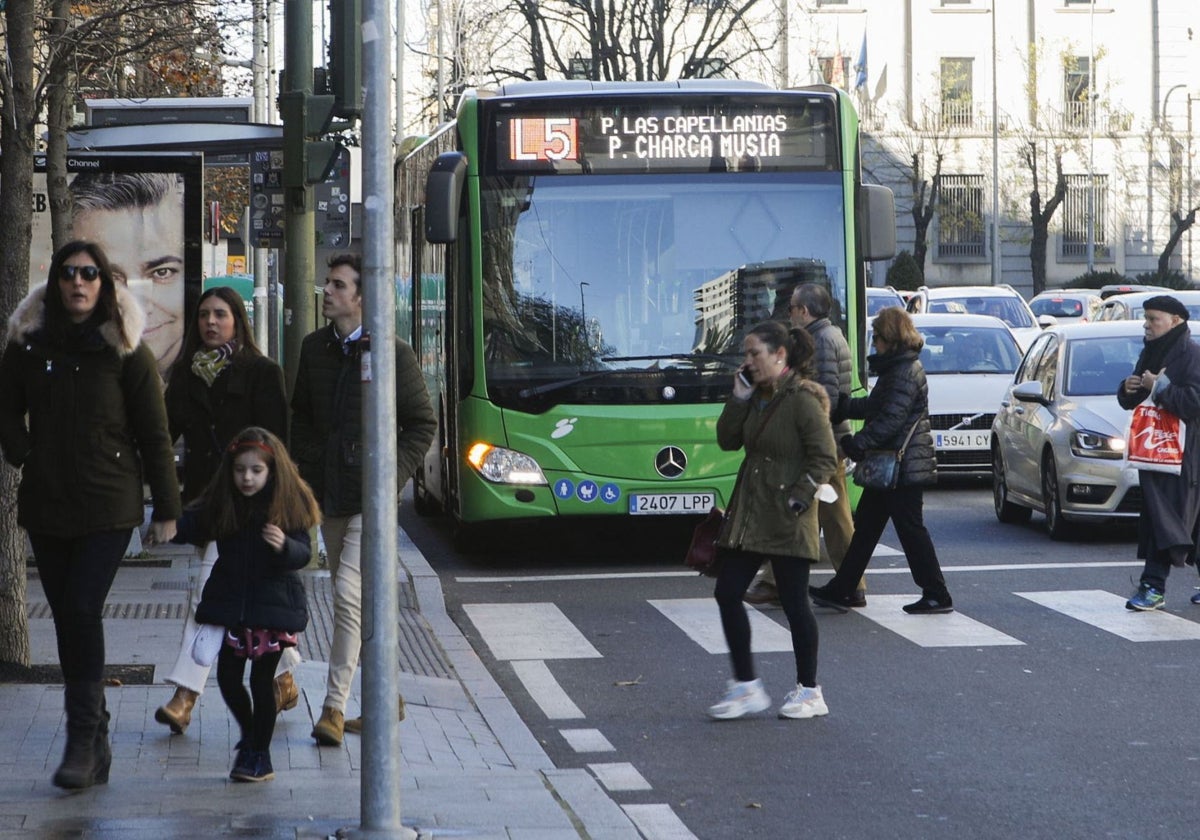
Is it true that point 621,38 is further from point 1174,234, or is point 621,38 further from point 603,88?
point 603,88

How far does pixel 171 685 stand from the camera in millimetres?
8211

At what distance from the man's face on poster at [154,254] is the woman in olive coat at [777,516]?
7.69 m

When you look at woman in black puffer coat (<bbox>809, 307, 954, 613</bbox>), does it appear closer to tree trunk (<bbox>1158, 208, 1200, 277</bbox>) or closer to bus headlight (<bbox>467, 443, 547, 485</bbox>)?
bus headlight (<bbox>467, 443, 547, 485</bbox>)

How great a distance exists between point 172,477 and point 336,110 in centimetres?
136

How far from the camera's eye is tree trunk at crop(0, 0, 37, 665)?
8352 mm

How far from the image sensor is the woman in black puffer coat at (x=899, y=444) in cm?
1084

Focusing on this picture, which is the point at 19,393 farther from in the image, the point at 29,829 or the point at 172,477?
the point at 29,829

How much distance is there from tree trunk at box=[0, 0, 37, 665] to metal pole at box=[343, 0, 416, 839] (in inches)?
113

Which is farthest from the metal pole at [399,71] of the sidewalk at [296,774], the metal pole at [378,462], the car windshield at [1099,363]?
the metal pole at [378,462]

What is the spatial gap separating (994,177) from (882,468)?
51608mm

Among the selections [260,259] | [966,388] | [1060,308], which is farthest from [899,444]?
[1060,308]

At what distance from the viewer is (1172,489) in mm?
11117

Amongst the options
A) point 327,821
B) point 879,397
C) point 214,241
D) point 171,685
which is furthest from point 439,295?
point 214,241

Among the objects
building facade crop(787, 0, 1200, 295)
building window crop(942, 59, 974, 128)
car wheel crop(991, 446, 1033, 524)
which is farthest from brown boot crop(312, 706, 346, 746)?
building window crop(942, 59, 974, 128)
